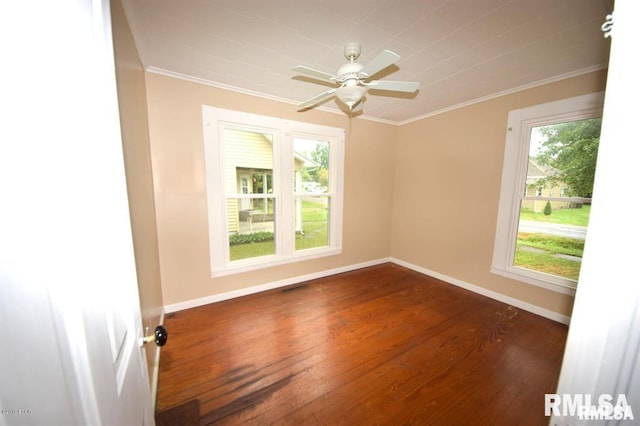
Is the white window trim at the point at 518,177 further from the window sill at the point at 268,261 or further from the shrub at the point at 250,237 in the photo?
the shrub at the point at 250,237

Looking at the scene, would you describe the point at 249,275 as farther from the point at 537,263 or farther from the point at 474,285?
the point at 537,263

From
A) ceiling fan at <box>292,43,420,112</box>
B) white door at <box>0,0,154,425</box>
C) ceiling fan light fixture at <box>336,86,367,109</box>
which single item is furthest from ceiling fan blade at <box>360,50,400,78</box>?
white door at <box>0,0,154,425</box>

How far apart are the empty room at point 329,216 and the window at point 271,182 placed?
0.03m

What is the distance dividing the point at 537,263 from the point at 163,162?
170 inches

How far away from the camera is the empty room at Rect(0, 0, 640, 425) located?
43 centimetres

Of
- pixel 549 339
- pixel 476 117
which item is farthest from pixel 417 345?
pixel 476 117

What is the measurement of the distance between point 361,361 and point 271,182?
225cm

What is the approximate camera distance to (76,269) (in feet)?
1.27

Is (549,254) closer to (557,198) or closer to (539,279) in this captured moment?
(539,279)

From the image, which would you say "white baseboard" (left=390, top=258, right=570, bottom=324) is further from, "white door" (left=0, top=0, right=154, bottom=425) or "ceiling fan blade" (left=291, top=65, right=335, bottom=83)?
"white door" (left=0, top=0, right=154, bottom=425)

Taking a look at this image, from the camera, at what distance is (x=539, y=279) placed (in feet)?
8.11

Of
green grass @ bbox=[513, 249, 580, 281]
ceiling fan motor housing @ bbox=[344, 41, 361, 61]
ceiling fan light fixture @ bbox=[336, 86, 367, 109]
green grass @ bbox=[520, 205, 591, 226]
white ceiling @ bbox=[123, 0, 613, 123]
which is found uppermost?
white ceiling @ bbox=[123, 0, 613, 123]

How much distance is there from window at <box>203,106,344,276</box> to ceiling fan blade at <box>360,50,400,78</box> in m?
1.61

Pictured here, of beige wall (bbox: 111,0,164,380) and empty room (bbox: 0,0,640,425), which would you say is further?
beige wall (bbox: 111,0,164,380)
